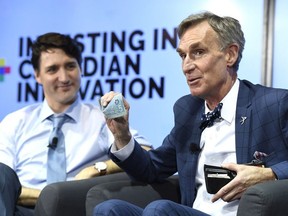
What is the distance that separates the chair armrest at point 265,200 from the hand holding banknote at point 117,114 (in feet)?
2.45

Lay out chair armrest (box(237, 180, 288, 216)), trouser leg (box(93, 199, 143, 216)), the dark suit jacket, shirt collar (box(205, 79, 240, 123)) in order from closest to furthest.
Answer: chair armrest (box(237, 180, 288, 216)) → trouser leg (box(93, 199, 143, 216)) → the dark suit jacket → shirt collar (box(205, 79, 240, 123))

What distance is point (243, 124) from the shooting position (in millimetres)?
2619

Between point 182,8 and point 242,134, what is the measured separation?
5.23 ft

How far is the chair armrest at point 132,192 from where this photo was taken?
2.69m

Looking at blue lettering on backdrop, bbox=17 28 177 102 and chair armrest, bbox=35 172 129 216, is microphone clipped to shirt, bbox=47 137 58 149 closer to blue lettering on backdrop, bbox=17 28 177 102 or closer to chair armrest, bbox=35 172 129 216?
chair armrest, bbox=35 172 129 216

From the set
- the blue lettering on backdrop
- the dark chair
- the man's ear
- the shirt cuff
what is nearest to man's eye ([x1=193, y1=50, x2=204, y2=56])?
the man's ear

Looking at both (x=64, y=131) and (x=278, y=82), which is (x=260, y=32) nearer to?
(x=278, y=82)

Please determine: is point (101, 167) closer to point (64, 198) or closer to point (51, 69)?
point (64, 198)

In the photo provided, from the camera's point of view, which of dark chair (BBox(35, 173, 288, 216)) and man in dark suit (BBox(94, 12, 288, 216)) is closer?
man in dark suit (BBox(94, 12, 288, 216))

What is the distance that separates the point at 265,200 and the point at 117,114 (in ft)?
2.69

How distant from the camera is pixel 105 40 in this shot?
13.7ft

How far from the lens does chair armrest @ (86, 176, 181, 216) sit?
2.69 meters

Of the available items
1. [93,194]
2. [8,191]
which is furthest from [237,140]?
[8,191]

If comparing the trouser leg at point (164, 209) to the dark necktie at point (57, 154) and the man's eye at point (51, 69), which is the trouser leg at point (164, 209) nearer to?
the dark necktie at point (57, 154)
